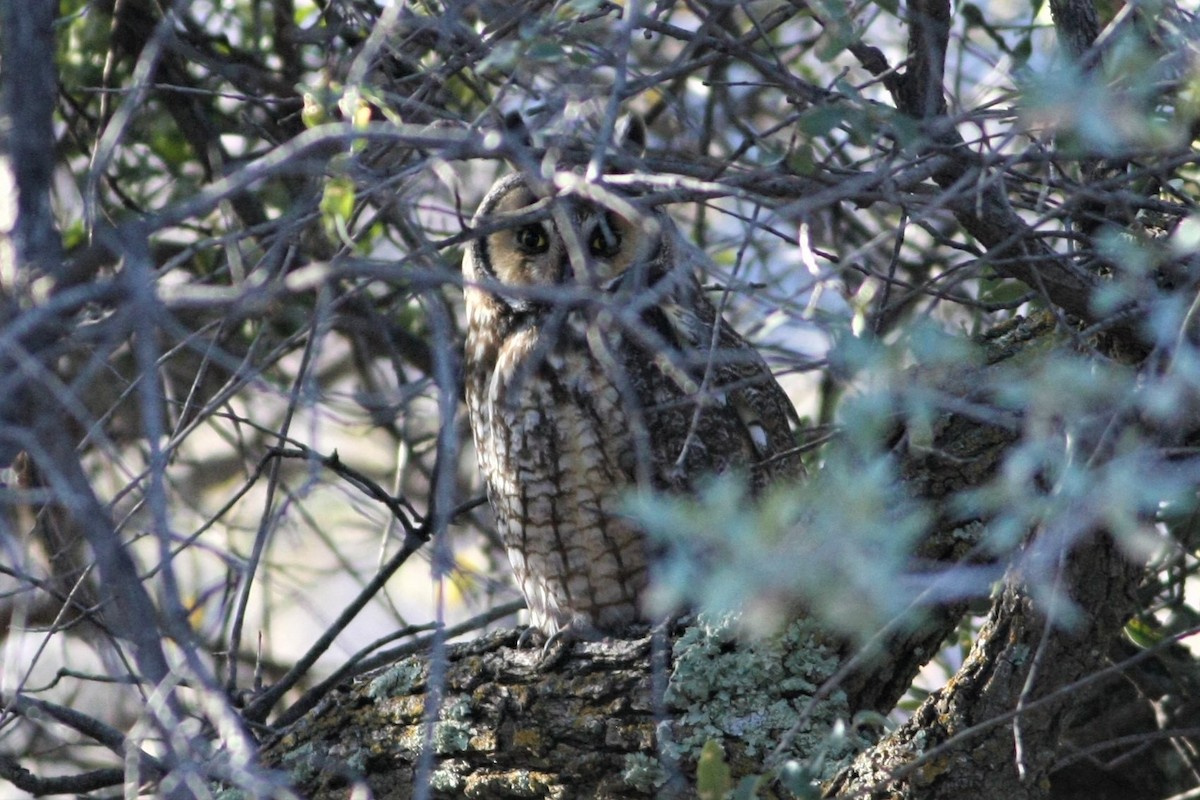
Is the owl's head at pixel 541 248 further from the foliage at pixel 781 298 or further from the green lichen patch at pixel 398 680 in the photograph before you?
the green lichen patch at pixel 398 680

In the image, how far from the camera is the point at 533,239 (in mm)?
2811

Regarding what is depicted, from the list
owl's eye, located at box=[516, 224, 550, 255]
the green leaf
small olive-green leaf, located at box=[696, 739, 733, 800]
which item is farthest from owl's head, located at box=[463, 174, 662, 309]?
small olive-green leaf, located at box=[696, 739, 733, 800]

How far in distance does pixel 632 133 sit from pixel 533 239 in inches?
11.7

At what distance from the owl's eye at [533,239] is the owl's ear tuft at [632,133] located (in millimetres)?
257

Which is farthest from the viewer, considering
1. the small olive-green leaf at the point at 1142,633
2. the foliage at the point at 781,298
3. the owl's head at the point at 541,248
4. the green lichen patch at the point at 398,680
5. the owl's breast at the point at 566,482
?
the owl's head at the point at 541,248

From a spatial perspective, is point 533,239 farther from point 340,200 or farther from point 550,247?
point 340,200

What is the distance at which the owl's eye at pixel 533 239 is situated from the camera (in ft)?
9.16

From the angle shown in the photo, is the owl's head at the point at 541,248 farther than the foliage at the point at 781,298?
Yes

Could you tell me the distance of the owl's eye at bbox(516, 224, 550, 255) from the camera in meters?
2.79

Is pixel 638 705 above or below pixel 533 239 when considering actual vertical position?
below

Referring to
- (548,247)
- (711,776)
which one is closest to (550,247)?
(548,247)

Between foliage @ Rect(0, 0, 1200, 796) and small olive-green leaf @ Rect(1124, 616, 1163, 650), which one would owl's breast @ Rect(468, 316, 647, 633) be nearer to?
foliage @ Rect(0, 0, 1200, 796)

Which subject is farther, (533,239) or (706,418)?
(533,239)

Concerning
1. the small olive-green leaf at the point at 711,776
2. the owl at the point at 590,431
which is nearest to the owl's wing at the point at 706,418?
the owl at the point at 590,431
